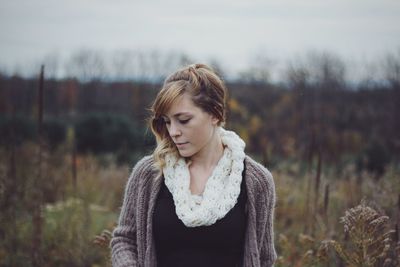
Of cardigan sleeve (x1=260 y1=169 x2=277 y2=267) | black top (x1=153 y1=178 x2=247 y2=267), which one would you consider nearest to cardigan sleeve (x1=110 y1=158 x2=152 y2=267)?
black top (x1=153 y1=178 x2=247 y2=267)

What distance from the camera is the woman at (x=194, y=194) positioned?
2.94 meters

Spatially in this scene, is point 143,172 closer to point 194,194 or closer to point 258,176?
point 194,194

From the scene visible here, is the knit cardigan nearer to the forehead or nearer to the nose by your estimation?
the nose

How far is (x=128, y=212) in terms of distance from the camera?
3174mm

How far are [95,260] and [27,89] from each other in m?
14.9

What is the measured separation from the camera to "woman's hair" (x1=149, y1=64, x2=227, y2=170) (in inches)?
116

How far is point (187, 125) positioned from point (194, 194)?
1.25 ft

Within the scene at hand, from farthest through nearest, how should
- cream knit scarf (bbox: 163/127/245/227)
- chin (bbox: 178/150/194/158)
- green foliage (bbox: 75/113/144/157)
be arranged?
green foliage (bbox: 75/113/144/157)
chin (bbox: 178/150/194/158)
cream knit scarf (bbox: 163/127/245/227)

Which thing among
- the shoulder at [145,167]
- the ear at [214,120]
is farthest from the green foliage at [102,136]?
the ear at [214,120]

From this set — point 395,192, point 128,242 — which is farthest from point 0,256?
point 395,192

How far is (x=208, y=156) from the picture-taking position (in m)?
3.21

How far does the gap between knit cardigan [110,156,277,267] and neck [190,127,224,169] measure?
0.17 m

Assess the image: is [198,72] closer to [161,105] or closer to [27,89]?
[161,105]

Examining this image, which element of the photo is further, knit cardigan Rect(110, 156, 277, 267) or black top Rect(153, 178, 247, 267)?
knit cardigan Rect(110, 156, 277, 267)
